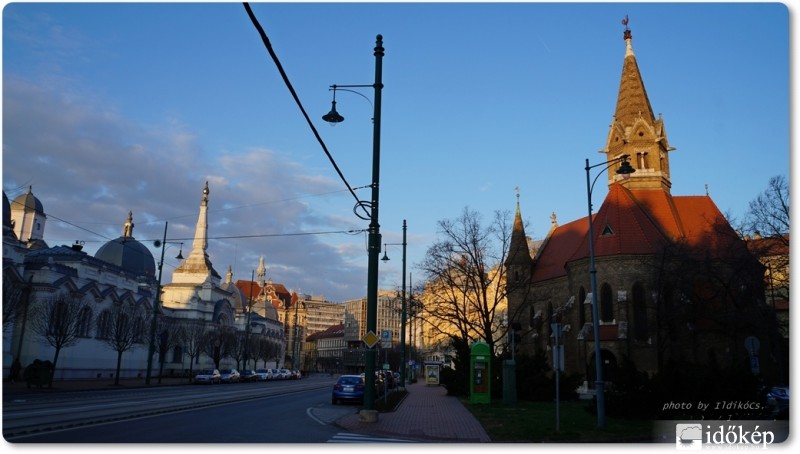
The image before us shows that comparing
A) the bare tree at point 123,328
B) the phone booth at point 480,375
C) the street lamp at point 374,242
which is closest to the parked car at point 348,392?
the phone booth at point 480,375

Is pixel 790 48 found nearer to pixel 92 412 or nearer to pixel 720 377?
pixel 720 377

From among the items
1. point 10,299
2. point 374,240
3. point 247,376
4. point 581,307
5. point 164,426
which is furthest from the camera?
point 247,376

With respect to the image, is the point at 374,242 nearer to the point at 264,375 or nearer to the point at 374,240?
the point at 374,240

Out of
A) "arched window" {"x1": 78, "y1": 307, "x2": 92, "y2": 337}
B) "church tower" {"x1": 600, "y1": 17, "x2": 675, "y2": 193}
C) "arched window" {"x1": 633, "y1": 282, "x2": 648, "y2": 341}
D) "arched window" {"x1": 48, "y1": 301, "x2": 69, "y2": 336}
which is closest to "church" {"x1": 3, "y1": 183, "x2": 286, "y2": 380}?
"arched window" {"x1": 78, "y1": 307, "x2": 92, "y2": 337}

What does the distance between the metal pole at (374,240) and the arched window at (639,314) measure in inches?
1113

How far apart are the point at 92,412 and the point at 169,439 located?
22.9 feet

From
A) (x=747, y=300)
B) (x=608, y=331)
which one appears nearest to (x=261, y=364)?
(x=608, y=331)

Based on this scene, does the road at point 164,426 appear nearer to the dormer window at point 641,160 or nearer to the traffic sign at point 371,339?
the traffic sign at point 371,339

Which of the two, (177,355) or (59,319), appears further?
(177,355)

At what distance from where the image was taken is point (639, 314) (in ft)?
132

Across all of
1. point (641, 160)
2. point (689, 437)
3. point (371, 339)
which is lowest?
point (689, 437)

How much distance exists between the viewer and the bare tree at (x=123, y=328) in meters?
45.8

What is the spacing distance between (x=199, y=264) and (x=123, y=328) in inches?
1572

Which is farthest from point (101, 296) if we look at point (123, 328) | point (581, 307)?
point (581, 307)
